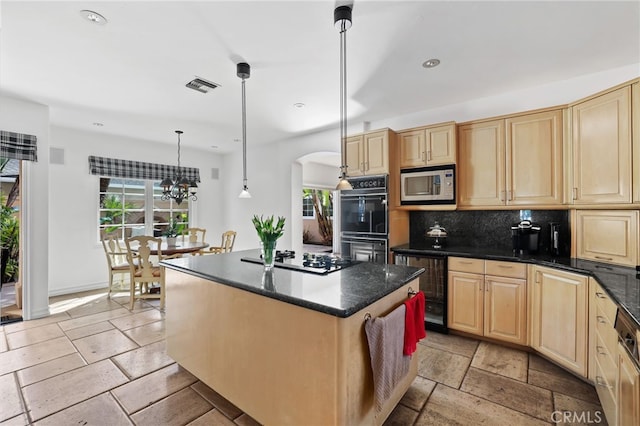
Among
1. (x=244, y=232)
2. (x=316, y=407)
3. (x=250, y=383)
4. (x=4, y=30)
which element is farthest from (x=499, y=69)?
(x=244, y=232)

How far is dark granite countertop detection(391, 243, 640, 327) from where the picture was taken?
5.23 feet

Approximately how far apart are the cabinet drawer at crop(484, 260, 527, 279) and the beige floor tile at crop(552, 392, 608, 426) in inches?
38.4

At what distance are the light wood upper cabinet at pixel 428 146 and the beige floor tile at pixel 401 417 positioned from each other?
2472mm

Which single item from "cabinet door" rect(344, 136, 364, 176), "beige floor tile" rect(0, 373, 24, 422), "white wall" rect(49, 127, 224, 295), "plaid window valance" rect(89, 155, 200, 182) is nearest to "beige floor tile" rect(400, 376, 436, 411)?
"cabinet door" rect(344, 136, 364, 176)

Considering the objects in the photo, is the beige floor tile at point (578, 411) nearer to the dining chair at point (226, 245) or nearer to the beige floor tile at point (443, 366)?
the beige floor tile at point (443, 366)

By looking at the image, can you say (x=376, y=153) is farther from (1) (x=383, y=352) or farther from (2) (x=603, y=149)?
(1) (x=383, y=352)

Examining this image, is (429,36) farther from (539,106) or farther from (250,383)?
(250,383)

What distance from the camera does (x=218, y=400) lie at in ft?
6.98

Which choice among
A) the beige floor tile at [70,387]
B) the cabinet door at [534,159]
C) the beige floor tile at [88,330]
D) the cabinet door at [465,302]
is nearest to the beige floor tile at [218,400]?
the beige floor tile at [70,387]

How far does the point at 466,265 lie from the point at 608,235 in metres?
1.13

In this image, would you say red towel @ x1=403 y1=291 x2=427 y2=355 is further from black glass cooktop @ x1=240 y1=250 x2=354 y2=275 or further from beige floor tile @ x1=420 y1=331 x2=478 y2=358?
beige floor tile @ x1=420 y1=331 x2=478 y2=358

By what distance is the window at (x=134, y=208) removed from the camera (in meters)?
5.19

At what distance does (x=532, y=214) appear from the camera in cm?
316

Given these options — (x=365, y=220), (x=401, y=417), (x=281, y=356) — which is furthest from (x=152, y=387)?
(x=365, y=220)
